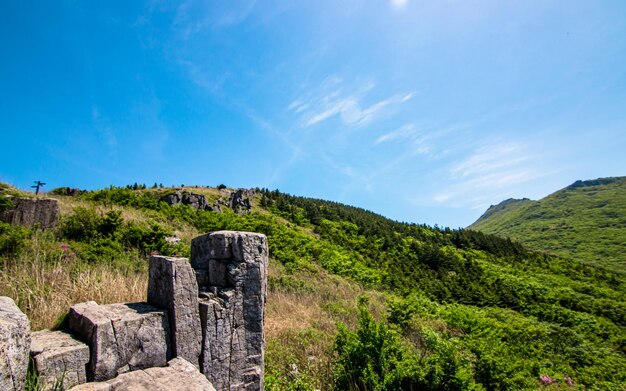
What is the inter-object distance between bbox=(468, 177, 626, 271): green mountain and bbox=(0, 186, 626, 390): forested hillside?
34.1 meters

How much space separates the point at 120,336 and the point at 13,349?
84cm

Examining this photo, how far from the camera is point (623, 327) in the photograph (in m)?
15.5

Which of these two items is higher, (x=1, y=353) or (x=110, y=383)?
(x=1, y=353)

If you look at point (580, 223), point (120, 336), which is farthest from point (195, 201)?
point (580, 223)

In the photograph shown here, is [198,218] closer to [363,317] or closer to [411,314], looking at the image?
[411,314]

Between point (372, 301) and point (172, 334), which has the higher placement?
point (172, 334)

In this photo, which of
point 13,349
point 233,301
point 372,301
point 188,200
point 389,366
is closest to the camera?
point 13,349

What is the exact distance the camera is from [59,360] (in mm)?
2375

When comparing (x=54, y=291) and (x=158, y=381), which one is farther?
(x=54, y=291)

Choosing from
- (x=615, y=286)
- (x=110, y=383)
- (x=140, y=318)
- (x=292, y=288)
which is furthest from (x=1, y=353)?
(x=615, y=286)

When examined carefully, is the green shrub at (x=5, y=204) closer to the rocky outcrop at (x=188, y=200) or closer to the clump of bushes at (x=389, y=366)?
the clump of bushes at (x=389, y=366)

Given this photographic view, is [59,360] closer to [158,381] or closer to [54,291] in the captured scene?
[158,381]

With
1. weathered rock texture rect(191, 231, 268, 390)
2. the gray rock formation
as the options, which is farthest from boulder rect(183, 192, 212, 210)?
weathered rock texture rect(191, 231, 268, 390)

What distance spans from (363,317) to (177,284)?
11.1ft
